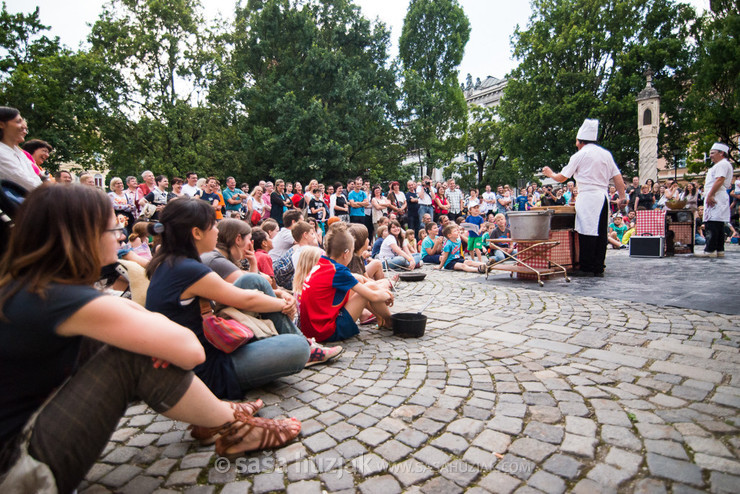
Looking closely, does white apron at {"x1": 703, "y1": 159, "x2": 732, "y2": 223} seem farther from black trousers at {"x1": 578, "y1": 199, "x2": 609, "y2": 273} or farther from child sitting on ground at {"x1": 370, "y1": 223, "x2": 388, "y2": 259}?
child sitting on ground at {"x1": 370, "y1": 223, "x2": 388, "y2": 259}

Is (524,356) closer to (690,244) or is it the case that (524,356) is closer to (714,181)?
(714,181)

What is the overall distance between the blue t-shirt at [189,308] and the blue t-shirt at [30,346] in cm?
84

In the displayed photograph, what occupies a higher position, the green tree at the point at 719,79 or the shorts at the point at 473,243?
the green tree at the point at 719,79

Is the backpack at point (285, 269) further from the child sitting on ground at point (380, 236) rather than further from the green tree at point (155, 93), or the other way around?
the green tree at point (155, 93)

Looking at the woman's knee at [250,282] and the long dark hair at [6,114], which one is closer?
Result: the woman's knee at [250,282]

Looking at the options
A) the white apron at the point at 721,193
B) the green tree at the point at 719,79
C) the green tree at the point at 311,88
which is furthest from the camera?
the green tree at the point at 311,88

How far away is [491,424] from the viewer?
7.91 ft

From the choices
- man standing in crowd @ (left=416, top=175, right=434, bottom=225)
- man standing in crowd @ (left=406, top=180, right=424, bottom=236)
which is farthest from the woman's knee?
man standing in crowd @ (left=406, top=180, right=424, bottom=236)

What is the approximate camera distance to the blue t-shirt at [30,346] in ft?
4.71

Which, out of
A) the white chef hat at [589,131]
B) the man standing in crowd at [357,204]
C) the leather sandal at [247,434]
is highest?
the white chef hat at [589,131]

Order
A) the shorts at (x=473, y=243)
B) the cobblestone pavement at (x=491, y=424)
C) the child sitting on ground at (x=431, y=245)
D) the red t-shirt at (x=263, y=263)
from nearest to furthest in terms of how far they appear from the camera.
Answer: the cobblestone pavement at (x=491, y=424) < the red t-shirt at (x=263, y=263) < the child sitting on ground at (x=431, y=245) < the shorts at (x=473, y=243)

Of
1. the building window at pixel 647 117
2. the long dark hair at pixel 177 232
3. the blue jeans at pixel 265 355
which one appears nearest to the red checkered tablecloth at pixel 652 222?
the blue jeans at pixel 265 355

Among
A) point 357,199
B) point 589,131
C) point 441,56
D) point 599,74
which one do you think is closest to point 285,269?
point 589,131

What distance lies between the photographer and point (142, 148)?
2431 cm
